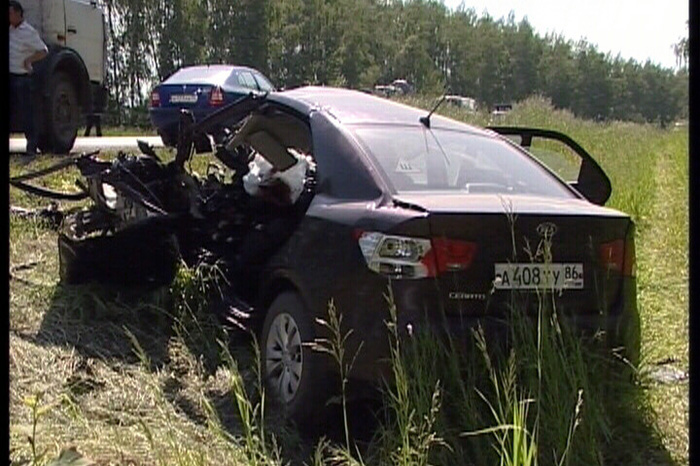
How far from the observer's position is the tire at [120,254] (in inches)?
185

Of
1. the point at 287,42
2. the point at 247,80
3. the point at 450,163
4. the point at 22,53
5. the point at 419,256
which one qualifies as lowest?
the point at 419,256

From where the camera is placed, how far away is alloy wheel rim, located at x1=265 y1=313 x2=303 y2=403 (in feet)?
11.3

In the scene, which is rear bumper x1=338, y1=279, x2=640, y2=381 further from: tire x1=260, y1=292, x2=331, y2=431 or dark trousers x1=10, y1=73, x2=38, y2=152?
dark trousers x1=10, y1=73, x2=38, y2=152

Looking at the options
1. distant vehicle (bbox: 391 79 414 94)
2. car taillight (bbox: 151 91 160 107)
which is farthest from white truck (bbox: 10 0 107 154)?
distant vehicle (bbox: 391 79 414 94)

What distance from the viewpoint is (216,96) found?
10.1 metres

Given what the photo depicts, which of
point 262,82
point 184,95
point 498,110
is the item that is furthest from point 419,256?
point 262,82

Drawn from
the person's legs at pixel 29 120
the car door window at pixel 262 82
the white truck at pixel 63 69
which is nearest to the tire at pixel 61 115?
the white truck at pixel 63 69

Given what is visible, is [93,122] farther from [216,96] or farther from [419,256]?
[419,256]

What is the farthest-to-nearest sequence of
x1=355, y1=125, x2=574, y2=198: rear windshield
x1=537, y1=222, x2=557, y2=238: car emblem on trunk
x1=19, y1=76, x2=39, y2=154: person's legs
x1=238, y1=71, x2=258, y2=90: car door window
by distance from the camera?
x1=238, y1=71, x2=258, y2=90: car door window → x1=19, y1=76, x2=39, y2=154: person's legs → x1=355, y1=125, x2=574, y2=198: rear windshield → x1=537, y1=222, x2=557, y2=238: car emblem on trunk

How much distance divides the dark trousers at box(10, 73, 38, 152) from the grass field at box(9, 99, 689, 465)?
3004mm

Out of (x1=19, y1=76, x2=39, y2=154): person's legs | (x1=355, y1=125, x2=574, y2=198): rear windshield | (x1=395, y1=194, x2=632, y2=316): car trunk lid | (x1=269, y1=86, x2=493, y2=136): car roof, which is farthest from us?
(x1=19, y1=76, x2=39, y2=154): person's legs

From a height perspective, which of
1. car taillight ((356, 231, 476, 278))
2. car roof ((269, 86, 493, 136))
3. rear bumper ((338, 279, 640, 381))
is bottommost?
rear bumper ((338, 279, 640, 381))

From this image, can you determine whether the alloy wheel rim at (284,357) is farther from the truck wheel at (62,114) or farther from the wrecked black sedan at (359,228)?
the truck wheel at (62,114)

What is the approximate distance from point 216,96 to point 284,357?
23.0ft
